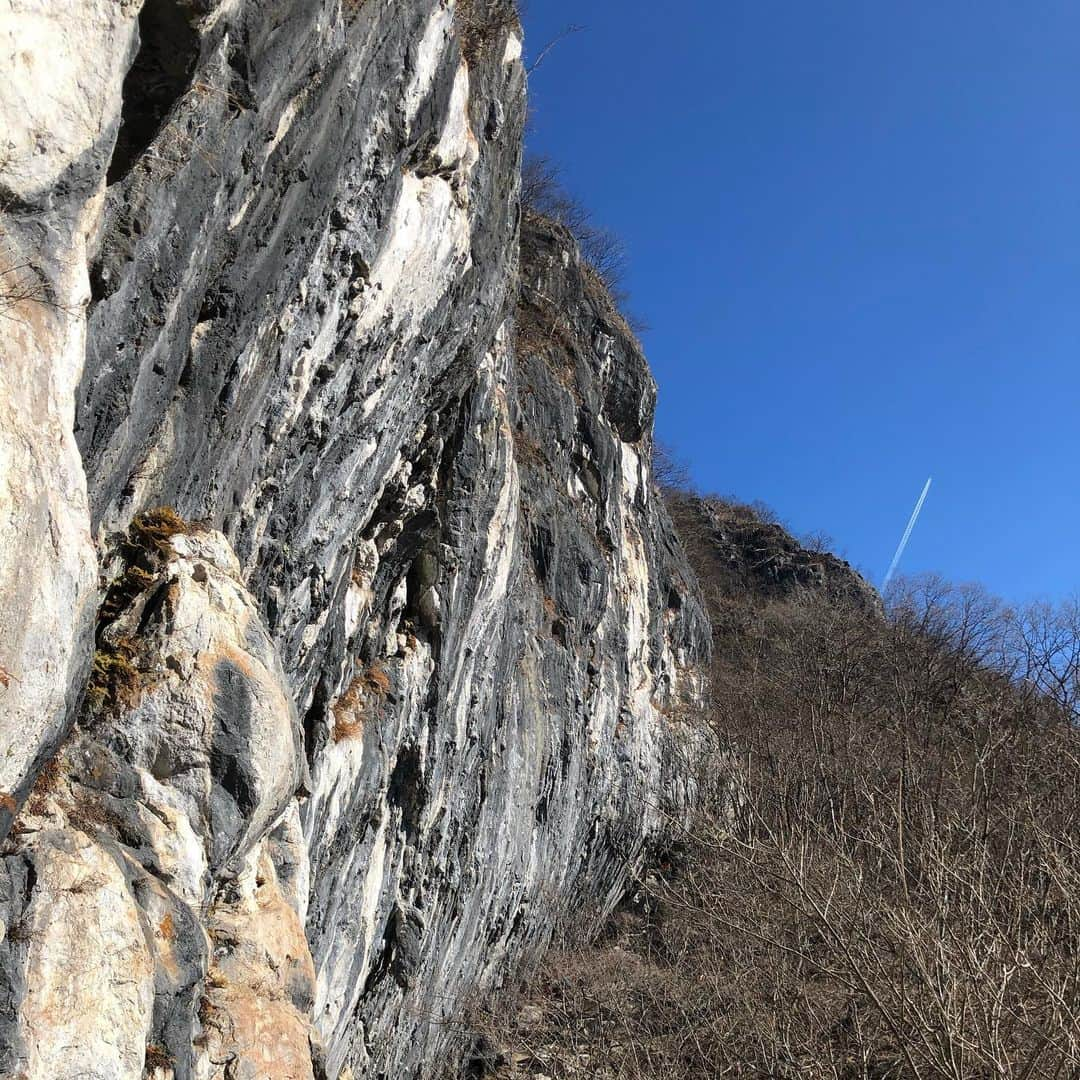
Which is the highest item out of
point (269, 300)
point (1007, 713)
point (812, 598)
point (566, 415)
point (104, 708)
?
point (812, 598)

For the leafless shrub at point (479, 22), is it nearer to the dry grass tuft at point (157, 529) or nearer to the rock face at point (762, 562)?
the dry grass tuft at point (157, 529)

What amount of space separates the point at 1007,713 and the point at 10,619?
1839 cm

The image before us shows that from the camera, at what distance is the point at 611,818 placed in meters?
15.8

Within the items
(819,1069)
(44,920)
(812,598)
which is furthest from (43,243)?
(812,598)

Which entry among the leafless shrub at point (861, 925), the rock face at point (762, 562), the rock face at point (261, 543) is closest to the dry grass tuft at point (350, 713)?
the rock face at point (261, 543)

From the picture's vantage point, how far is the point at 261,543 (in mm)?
5824

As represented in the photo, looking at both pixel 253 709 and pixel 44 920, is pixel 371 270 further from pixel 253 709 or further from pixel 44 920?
pixel 44 920

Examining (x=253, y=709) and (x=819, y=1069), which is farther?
(x=819, y=1069)

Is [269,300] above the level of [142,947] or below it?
above

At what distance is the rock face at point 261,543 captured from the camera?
284 cm

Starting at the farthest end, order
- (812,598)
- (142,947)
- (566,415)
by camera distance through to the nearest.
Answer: (812,598) < (566,415) < (142,947)

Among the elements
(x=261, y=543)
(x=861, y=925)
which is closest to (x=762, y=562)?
(x=861, y=925)

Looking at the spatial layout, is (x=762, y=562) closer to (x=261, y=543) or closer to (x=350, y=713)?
(x=350, y=713)

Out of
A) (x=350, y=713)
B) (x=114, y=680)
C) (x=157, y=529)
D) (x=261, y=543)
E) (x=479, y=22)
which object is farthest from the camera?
(x=479, y=22)
